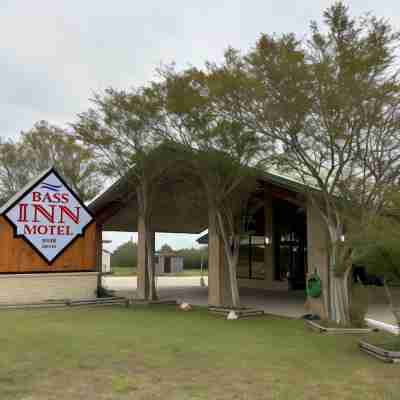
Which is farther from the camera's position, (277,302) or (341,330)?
(277,302)

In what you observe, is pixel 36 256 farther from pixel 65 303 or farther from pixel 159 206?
pixel 159 206

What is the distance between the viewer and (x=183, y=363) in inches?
290

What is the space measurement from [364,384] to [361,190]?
5741mm

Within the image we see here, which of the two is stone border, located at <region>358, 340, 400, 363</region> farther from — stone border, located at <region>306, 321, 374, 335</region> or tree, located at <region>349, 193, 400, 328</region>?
stone border, located at <region>306, 321, 374, 335</region>

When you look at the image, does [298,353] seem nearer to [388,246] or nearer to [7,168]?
[388,246]

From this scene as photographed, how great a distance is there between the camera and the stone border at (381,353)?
24.7 ft

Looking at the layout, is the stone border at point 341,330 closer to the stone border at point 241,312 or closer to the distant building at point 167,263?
the stone border at point 241,312

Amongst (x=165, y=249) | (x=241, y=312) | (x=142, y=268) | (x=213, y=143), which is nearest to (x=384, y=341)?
(x=241, y=312)

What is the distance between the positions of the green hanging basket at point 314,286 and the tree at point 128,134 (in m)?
5.84

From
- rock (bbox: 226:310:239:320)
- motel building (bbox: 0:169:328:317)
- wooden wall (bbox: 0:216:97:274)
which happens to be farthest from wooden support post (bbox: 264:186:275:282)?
rock (bbox: 226:310:239:320)

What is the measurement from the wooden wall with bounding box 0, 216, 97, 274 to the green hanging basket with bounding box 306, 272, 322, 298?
828cm

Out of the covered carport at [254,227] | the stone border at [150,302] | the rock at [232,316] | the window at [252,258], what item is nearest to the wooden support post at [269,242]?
the covered carport at [254,227]

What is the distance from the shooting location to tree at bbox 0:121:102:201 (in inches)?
1078

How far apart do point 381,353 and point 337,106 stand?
5110mm
